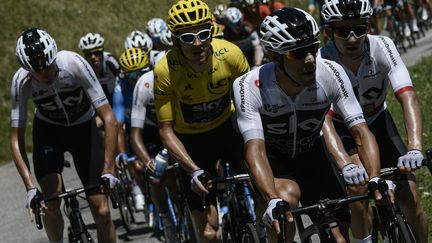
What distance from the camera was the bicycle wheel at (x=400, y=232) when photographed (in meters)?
6.06

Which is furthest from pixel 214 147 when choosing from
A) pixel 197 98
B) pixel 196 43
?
pixel 196 43

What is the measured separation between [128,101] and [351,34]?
5.52 m

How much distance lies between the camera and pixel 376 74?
755 centimetres

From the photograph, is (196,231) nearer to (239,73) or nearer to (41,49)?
(239,73)

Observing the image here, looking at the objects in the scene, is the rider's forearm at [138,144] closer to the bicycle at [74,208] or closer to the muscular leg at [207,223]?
the bicycle at [74,208]

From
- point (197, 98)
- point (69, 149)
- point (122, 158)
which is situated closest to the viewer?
point (197, 98)

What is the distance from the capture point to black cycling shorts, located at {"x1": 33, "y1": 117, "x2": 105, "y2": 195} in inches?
359

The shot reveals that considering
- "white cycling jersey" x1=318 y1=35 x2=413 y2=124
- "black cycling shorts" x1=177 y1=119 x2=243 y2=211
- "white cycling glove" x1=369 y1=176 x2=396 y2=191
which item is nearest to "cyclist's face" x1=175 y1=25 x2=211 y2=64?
"black cycling shorts" x1=177 y1=119 x2=243 y2=211

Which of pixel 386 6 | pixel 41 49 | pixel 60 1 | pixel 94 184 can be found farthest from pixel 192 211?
pixel 60 1

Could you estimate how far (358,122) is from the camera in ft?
21.7

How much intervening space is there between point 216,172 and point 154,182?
1.81 metres

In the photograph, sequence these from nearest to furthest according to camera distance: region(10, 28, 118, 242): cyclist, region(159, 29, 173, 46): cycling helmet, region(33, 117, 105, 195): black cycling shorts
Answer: region(10, 28, 118, 242): cyclist < region(33, 117, 105, 195): black cycling shorts < region(159, 29, 173, 46): cycling helmet

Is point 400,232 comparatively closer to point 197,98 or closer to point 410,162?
point 410,162

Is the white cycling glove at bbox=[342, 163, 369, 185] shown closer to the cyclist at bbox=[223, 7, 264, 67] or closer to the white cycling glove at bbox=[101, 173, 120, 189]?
the white cycling glove at bbox=[101, 173, 120, 189]
